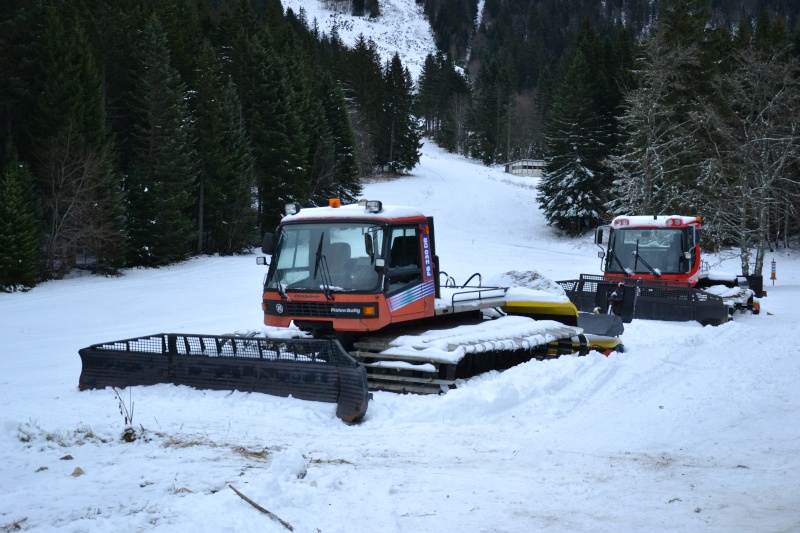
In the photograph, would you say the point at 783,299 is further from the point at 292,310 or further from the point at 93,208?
the point at 93,208

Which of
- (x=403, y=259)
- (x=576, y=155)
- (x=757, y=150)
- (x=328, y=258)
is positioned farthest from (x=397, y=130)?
(x=328, y=258)

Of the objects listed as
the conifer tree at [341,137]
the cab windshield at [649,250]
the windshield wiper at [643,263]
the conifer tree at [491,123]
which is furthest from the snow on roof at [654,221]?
the conifer tree at [491,123]

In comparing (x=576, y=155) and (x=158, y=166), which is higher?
(x=576, y=155)

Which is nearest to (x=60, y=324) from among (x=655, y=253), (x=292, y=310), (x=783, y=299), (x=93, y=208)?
(x=93, y=208)

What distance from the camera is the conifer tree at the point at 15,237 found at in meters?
25.1

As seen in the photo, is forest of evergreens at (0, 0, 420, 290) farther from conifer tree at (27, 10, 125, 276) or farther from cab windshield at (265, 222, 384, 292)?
cab windshield at (265, 222, 384, 292)

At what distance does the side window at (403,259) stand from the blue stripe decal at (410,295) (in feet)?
0.33

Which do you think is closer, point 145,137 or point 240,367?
point 240,367

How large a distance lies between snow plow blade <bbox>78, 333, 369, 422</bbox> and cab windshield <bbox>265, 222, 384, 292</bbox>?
129 cm

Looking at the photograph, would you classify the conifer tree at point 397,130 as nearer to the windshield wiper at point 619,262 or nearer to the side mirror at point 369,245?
the windshield wiper at point 619,262

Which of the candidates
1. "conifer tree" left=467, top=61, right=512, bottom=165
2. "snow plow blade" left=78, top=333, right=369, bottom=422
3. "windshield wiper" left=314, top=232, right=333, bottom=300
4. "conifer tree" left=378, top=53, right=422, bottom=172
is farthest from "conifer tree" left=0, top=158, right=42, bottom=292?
"conifer tree" left=467, top=61, right=512, bottom=165

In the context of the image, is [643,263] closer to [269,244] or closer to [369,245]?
[369,245]

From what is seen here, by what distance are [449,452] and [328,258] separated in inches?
148

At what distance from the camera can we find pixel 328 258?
1003 centimetres
